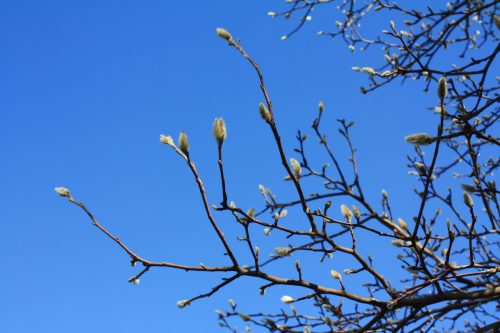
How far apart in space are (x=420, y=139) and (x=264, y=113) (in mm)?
595

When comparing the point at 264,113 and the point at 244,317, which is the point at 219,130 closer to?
the point at 264,113

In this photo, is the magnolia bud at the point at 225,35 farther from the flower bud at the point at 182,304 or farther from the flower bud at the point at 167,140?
the flower bud at the point at 182,304

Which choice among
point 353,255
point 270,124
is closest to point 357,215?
point 353,255

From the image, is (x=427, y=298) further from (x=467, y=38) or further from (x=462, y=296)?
(x=467, y=38)

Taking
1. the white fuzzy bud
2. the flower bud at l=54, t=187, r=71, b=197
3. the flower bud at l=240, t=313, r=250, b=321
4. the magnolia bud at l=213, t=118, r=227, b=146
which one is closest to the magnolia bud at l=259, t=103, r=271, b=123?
the magnolia bud at l=213, t=118, r=227, b=146

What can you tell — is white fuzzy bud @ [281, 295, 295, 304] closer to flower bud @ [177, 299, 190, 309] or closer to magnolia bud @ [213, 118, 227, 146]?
flower bud @ [177, 299, 190, 309]

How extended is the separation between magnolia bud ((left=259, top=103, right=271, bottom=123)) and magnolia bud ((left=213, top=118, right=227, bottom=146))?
9.2 inches

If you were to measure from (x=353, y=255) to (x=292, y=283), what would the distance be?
386 mm

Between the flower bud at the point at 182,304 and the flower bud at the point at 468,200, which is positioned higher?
the flower bud at the point at 468,200

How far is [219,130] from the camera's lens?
1.63 metres

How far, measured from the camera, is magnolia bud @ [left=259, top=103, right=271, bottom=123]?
1820mm

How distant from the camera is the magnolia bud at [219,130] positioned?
63.9 inches

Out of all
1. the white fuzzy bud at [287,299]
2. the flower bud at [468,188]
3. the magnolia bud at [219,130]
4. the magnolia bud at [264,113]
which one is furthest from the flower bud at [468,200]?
the magnolia bud at [219,130]

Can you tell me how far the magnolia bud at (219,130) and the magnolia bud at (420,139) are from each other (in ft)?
2.41
